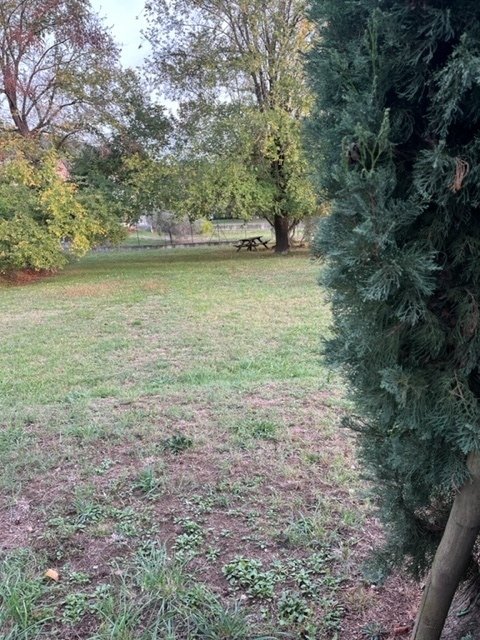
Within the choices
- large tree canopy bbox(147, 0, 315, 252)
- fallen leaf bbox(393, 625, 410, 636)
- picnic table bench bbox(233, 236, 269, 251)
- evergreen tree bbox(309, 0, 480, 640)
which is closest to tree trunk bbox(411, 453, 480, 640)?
evergreen tree bbox(309, 0, 480, 640)

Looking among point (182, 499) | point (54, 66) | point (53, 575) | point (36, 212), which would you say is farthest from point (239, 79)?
point (53, 575)

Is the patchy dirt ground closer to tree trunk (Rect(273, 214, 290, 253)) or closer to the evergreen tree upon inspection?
the evergreen tree

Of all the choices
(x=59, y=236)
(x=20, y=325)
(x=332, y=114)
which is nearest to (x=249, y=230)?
(x=59, y=236)

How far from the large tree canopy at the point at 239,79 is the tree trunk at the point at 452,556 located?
11385 mm

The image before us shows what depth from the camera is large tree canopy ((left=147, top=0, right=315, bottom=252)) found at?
12102 mm

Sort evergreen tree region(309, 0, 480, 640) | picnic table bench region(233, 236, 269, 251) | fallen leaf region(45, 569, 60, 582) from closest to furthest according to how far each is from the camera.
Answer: evergreen tree region(309, 0, 480, 640)
fallen leaf region(45, 569, 60, 582)
picnic table bench region(233, 236, 269, 251)

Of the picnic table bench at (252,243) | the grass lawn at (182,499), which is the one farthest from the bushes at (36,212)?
the picnic table bench at (252,243)

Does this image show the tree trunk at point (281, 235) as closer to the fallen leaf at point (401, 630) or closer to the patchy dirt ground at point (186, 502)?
the patchy dirt ground at point (186, 502)

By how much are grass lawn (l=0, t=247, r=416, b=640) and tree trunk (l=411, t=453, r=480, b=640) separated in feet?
0.93

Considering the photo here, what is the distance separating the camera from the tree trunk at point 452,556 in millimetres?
1155

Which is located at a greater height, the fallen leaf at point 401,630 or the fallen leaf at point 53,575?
the fallen leaf at point 53,575

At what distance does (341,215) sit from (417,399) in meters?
0.43

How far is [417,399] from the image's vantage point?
40.6 inches

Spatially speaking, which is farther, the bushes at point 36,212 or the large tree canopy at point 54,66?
the large tree canopy at point 54,66
